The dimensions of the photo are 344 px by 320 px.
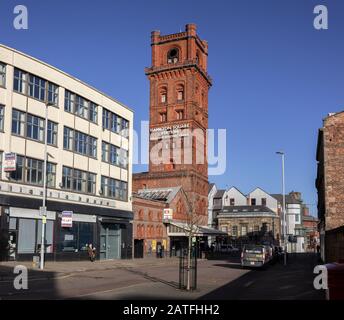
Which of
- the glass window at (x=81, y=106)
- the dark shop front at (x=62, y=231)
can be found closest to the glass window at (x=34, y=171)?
the dark shop front at (x=62, y=231)

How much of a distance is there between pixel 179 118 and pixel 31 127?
50968 mm

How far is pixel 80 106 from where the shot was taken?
153 ft

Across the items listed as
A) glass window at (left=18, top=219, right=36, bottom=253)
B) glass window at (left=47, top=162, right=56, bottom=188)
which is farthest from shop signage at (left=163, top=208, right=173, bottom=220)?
glass window at (left=18, top=219, right=36, bottom=253)

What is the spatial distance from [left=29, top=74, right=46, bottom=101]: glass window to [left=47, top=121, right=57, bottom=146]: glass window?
2284 mm

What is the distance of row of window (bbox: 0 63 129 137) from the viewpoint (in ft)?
126

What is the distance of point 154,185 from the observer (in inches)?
3310

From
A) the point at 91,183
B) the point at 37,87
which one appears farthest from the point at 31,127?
the point at 91,183

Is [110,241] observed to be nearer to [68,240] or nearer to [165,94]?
[68,240]

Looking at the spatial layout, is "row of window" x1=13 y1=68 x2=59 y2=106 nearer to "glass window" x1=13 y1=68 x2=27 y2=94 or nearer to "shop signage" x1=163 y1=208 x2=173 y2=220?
"glass window" x1=13 y1=68 x2=27 y2=94

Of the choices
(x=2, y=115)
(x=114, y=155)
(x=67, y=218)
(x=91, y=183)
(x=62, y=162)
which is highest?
(x=2, y=115)

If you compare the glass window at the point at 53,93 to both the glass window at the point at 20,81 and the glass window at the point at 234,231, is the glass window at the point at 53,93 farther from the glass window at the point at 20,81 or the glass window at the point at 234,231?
the glass window at the point at 234,231

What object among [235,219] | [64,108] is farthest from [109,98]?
[235,219]

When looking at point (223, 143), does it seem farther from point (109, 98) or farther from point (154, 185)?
point (154, 185)

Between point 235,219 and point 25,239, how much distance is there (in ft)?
232
